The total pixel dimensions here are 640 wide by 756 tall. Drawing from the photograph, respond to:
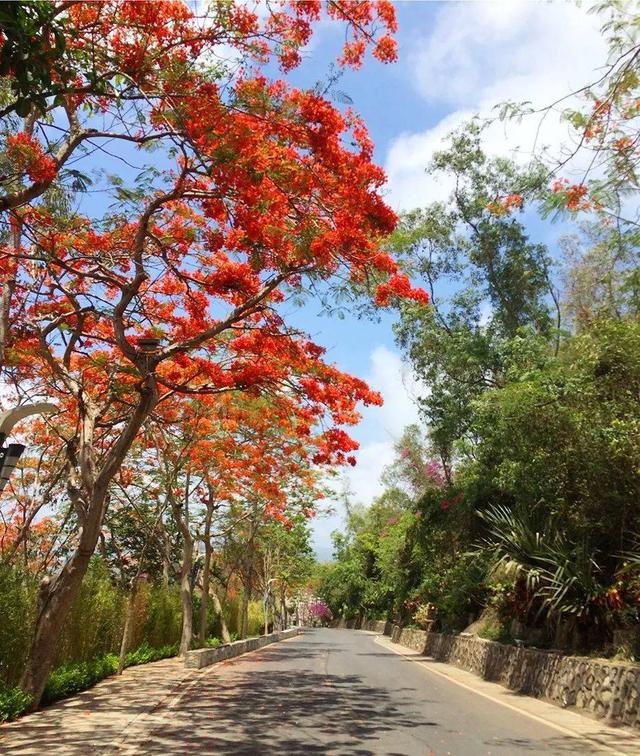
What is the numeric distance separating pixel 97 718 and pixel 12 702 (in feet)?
3.68

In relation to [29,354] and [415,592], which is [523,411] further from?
[415,592]

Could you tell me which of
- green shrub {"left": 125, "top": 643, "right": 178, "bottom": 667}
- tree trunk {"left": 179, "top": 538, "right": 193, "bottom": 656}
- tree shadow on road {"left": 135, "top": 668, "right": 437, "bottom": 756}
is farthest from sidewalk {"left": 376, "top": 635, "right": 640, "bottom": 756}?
tree trunk {"left": 179, "top": 538, "right": 193, "bottom": 656}

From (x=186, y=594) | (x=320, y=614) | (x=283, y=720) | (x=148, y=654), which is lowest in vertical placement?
(x=320, y=614)

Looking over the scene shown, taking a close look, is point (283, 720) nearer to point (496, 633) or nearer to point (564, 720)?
point (564, 720)

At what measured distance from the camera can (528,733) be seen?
8109 mm

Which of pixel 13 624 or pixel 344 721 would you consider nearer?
pixel 344 721

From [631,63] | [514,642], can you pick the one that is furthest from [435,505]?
[631,63]

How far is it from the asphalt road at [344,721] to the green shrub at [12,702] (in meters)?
1.83

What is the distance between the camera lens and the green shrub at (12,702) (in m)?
8.20

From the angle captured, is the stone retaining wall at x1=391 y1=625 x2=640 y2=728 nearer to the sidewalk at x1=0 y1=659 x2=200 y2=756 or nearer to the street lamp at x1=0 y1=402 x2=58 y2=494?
the sidewalk at x1=0 y1=659 x2=200 y2=756

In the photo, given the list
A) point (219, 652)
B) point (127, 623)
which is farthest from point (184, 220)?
point (219, 652)

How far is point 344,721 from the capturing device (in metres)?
8.51

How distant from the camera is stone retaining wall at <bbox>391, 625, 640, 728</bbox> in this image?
884 centimetres

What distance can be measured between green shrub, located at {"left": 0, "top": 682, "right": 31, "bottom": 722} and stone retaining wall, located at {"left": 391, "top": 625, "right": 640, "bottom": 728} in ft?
25.7
